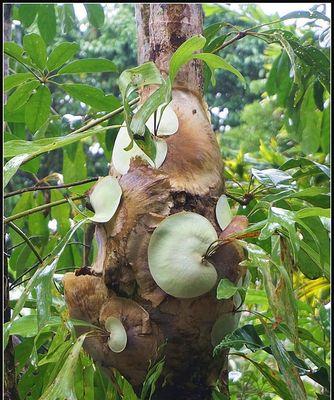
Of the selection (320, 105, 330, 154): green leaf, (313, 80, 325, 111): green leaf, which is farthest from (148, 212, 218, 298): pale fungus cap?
(320, 105, 330, 154): green leaf

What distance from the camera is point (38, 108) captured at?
85 cm

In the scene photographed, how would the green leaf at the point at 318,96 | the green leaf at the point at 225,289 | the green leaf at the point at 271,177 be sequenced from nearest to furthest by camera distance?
the green leaf at the point at 225,289, the green leaf at the point at 271,177, the green leaf at the point at 318,96

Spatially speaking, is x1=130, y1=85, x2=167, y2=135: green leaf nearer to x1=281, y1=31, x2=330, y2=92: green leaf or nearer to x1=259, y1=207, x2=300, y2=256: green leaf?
x1=259, y1=207, x2=300, y2=256: green leaf

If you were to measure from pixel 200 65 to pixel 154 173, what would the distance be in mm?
155

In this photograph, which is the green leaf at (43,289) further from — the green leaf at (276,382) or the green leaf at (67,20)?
the green leaf at (67,20)

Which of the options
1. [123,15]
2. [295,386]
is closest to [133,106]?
[295,386]

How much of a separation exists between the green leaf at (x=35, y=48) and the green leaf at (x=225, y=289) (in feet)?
1.48

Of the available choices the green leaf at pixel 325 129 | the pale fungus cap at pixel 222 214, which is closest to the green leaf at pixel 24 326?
the pale fungus cap at pixel 222 214

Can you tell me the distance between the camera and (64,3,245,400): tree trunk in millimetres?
489

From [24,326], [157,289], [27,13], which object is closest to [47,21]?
[27,13]

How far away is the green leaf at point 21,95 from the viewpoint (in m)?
A: 0.82

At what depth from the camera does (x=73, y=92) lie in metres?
0.84

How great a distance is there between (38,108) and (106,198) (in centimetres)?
38

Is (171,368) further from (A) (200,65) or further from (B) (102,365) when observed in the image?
(A) (200,65)
